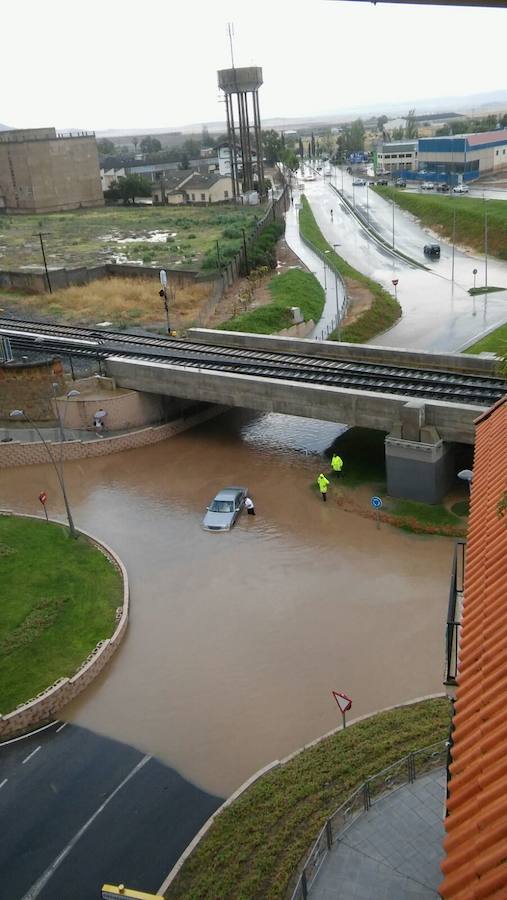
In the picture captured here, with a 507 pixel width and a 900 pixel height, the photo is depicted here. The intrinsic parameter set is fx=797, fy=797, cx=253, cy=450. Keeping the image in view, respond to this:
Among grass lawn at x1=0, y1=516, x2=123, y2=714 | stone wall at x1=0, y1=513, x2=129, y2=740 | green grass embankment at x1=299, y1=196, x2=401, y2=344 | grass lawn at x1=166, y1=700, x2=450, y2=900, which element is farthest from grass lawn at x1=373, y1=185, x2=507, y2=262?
grass lawn at x1=166, y1=700, x2=450, y2=900

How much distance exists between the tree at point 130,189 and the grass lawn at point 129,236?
480 centimetres

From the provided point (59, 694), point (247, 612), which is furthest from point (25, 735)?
point (247, 612)

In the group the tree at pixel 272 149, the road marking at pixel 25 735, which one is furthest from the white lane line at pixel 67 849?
the tree at pixel 272 149

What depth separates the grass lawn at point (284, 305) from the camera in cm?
4305

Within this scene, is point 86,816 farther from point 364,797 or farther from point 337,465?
point 337,465

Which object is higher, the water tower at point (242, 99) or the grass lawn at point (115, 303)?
the water tower at point (242, 99)

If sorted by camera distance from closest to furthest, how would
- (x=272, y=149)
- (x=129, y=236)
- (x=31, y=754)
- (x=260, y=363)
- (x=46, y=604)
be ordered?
(x=31, y=754)
(x=46, y=604)
(x=260, y=363)
(x=129, y=236)
(x=272, y=149)

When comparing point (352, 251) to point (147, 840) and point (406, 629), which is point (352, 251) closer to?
point (406, 629)

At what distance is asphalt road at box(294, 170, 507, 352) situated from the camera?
41.7 metres

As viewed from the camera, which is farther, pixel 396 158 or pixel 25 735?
pixel 396 158

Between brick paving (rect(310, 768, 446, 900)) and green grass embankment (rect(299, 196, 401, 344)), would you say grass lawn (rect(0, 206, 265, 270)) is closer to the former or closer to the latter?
green grass embankment (rect(299, 196, 401, 344))

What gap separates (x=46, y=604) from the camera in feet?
61.7

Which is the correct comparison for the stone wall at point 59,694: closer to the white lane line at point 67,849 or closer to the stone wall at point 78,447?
the white lane line at point 67,849

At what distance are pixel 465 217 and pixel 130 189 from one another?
182 ft
